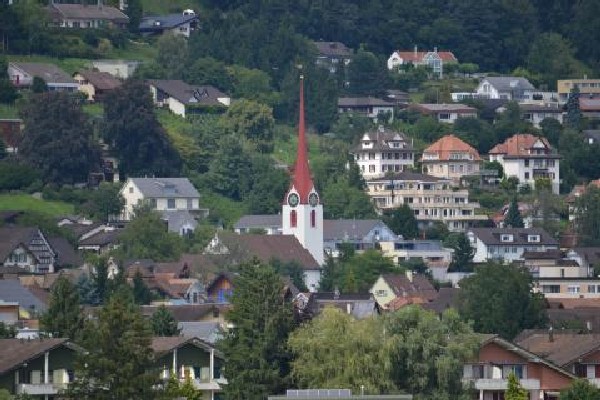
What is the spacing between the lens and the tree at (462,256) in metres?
135

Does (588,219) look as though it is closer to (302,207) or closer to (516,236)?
(516,236)

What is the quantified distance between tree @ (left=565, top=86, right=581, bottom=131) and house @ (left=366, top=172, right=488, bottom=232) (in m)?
15.9

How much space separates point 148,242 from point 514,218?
2105 cm

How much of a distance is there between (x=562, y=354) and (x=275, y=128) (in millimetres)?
76375

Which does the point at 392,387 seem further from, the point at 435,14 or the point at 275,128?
the point at 435,14

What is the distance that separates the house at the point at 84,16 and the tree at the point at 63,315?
261 feet

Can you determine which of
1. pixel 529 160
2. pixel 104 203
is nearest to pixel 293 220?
pixel 104 203

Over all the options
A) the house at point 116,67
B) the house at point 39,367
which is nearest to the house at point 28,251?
the house at point 116,67

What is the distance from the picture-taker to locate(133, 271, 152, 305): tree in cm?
11238

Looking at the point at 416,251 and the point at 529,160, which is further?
the point at 529,160

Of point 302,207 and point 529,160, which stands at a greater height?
point 529,160

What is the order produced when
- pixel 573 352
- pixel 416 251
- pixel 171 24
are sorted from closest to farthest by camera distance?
pixel 573 352 < pixel 416 251 < pixel 171 24

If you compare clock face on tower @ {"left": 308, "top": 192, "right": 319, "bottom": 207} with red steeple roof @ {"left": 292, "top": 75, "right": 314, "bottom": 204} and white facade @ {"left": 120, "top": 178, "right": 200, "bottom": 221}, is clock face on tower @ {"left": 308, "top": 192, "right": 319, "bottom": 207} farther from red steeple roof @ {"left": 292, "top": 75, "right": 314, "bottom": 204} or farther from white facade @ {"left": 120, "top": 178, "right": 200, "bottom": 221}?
white facade @ {"left": 120, "top": 178, "right": 200, "bottom": 221}

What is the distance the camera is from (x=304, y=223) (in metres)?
141
